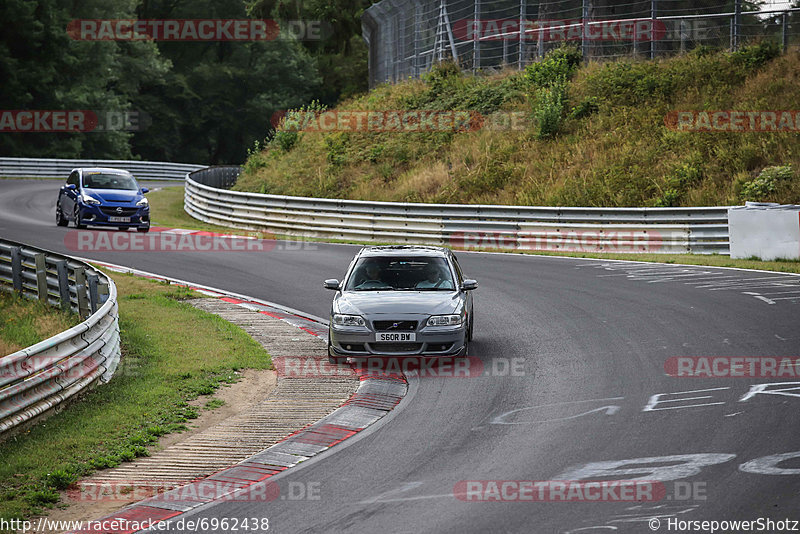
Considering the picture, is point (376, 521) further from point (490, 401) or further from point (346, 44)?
point (346, 44)

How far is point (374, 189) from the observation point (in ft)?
111

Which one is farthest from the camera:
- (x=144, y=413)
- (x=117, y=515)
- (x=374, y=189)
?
(x=374, y=189)

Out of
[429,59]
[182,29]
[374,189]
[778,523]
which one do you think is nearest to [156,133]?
[182,29]

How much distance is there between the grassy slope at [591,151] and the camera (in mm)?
28781

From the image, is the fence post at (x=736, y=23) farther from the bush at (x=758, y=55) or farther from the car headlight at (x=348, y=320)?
the car headlight at (x=348, y=320)

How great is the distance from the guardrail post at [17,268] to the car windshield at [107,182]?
10.8m

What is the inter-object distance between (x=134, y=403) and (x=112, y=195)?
18688 mm

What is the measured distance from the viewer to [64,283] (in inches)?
628

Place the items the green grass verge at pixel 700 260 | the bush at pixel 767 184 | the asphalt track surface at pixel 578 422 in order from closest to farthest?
the asphalt track surface at pixel 578 422 → the green grass verge at pixel 700 260 → the bush at pixel 767 184

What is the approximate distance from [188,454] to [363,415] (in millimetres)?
2078

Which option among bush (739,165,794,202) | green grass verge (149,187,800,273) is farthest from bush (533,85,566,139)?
green grass verge (149,187,800,273)

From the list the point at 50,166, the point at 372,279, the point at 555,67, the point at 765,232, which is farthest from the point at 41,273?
the point at 50,166

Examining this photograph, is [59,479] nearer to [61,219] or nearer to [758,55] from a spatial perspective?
[61,219]

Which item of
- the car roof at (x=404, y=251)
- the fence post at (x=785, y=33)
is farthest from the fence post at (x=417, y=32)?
the car roof at (x=404, y=251)
